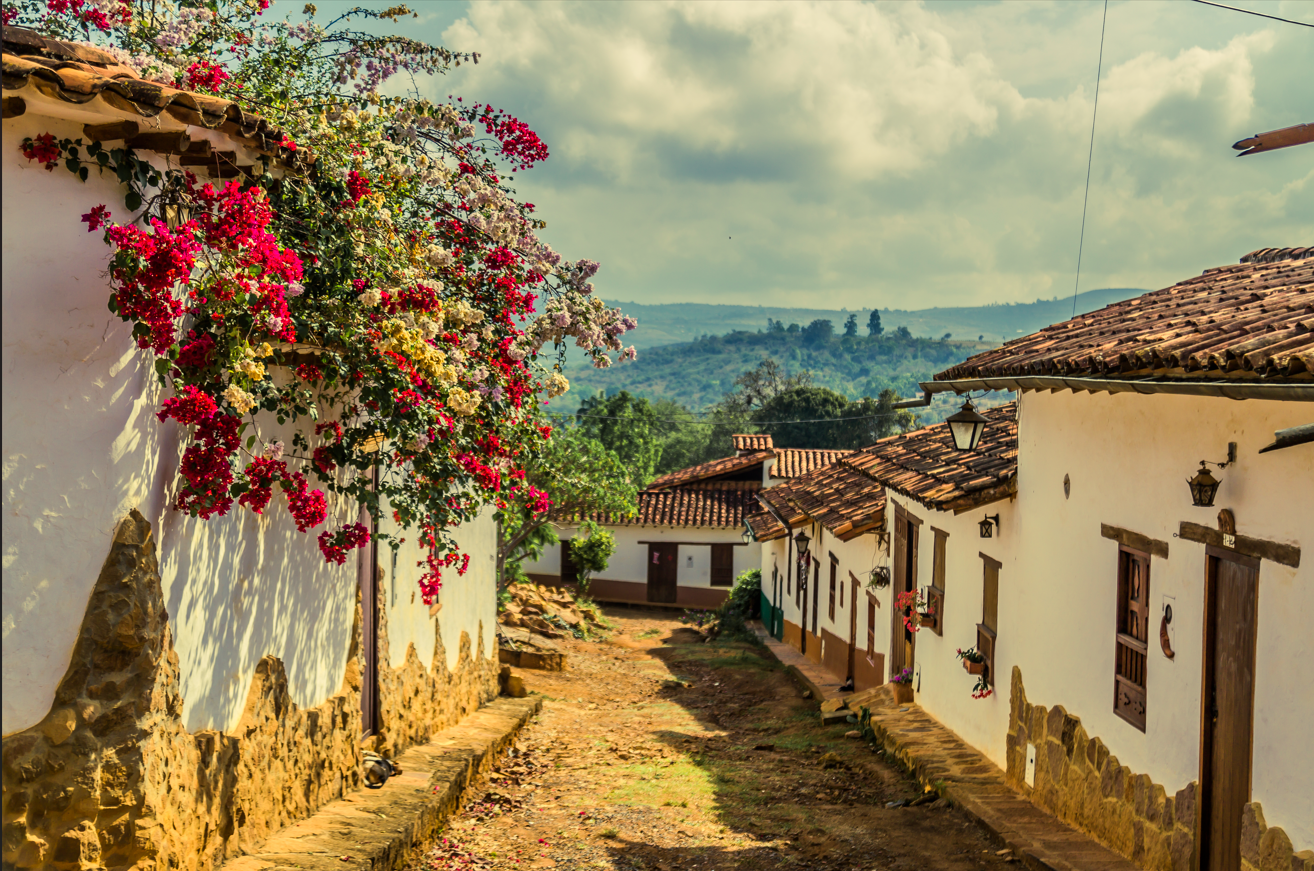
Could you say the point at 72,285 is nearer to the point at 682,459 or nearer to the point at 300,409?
the point at 300,409

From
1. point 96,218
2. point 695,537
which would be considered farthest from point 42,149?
point 695,537

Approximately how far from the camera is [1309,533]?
16.0 feet

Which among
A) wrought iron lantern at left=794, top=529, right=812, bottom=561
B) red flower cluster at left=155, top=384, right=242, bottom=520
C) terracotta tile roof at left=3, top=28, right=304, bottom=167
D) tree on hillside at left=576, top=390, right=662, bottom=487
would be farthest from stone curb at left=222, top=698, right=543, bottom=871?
tree on hillside at left=576, top=390, right=662, bottom=487

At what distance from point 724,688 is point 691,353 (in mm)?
174306

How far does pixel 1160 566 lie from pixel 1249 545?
1.09 metres

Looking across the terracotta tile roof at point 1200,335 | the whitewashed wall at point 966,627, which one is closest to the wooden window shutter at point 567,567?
the whitewashed wall at point 966,627

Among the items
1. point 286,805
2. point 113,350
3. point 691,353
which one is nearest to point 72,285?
point 113,350

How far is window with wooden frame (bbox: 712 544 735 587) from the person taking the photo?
3425 cm

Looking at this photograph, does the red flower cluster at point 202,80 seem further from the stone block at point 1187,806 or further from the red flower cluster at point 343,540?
the stone block at point 1187,806

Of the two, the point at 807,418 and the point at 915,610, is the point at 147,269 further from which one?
the point at 807,418

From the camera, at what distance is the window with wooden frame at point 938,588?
11602 mm

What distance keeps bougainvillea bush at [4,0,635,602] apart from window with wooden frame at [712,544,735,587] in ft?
81.7

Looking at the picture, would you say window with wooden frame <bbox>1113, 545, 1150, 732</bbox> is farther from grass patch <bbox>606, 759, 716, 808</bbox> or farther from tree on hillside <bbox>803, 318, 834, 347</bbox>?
tree on hillside <bbox>803, 318, 834, 347</bbox>

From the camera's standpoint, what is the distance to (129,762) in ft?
14.2
